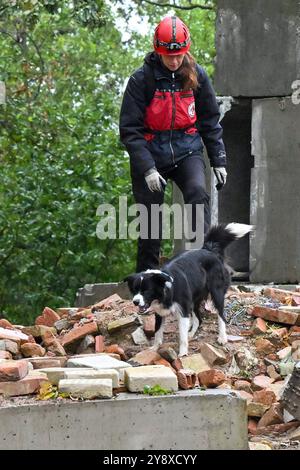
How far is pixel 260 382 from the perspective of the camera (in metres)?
6.56

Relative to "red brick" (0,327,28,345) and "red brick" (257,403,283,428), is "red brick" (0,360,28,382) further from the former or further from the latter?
"red brick" (257,403,283,428)

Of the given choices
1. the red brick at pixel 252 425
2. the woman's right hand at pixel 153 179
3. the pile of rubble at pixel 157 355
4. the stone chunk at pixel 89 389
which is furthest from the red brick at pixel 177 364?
the woman's right hand at pixel 153 179

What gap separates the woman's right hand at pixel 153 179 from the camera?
24.3ft

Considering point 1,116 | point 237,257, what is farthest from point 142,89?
point 1,116

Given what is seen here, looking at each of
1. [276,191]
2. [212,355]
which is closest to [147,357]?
[212,355]

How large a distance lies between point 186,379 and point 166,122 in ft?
7.60

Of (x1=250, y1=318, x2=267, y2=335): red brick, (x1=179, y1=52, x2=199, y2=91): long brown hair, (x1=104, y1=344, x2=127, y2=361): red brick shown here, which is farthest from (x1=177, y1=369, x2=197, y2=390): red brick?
(x1=179, y1=52, x2=199, y2=91): long brown hair

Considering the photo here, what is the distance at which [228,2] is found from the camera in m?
11.2

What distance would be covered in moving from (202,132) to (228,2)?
3837 millimetres

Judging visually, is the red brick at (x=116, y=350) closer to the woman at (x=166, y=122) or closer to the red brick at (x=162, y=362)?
the red brick at (x=162, y=362)

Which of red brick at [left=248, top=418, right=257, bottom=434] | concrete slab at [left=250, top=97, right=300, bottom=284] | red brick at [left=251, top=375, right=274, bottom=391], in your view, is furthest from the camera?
concrete slab at [left=250, top=97, right=300, bottom=284]

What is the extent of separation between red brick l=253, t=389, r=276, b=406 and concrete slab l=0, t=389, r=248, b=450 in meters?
0.75

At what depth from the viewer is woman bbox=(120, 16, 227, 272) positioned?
738cm

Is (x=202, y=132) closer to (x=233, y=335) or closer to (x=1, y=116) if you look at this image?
(x=233, y=335)
